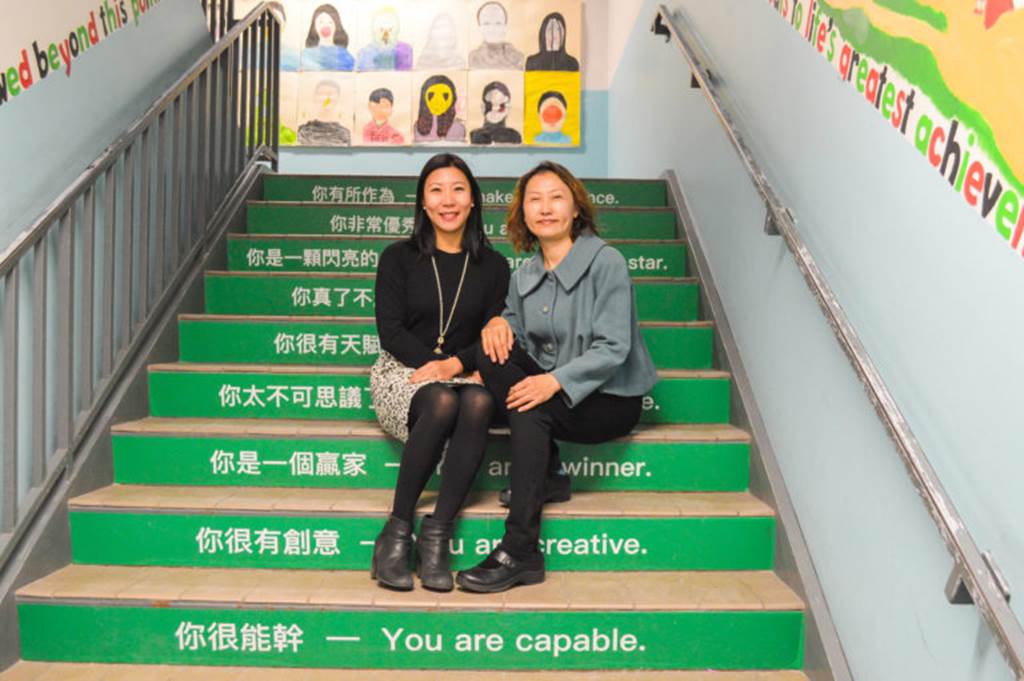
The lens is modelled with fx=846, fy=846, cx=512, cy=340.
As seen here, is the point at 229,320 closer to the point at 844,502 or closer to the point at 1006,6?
the point at 844,502

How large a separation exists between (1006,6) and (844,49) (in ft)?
2.01

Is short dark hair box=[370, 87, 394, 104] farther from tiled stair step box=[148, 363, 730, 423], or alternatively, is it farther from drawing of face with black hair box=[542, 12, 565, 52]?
tiled stair step box=[148, 363, 730, 423]

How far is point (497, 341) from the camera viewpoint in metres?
2.10

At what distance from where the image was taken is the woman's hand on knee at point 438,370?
2090mm

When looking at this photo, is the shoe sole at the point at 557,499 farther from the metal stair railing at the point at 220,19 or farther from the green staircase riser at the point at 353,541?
the metal stair railing at the point at 220,19

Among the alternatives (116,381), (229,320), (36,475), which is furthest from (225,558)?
(229,320)

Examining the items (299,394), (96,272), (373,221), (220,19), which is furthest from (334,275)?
(220,19)

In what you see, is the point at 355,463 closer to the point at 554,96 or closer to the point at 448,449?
the point at 448,449

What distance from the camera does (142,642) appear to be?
6.11 ft

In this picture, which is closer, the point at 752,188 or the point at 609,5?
the point at 752,188

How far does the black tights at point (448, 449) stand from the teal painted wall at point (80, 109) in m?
1.09

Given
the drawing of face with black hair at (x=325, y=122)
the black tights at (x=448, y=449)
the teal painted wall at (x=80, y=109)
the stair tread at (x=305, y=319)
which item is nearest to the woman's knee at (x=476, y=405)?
the black tights at (x=448, y=449)

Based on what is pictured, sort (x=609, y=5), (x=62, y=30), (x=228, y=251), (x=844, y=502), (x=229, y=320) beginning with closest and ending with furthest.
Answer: (x=844, y=502) < (x=62, y=30) < (x=229, y=320) < (x=228, y=251) < (x=609, y=5)

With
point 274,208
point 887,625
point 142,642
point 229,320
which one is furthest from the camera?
point 274,208
